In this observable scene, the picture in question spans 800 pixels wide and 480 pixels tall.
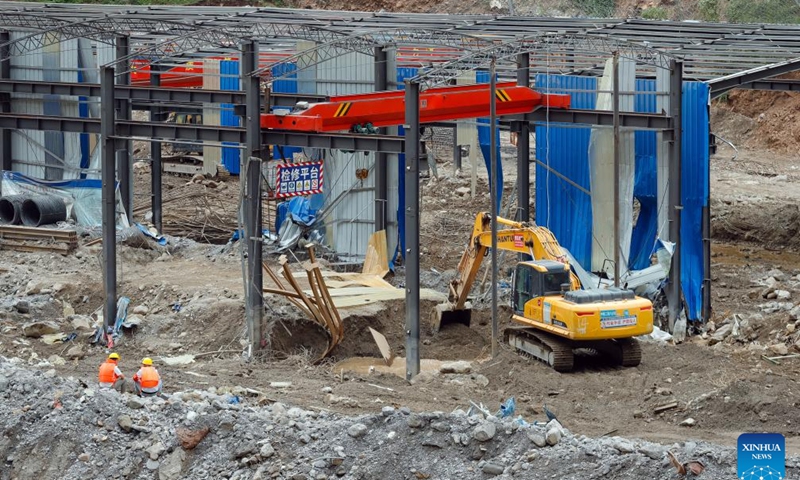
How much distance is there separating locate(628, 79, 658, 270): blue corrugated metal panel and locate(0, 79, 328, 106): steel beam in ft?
20.6

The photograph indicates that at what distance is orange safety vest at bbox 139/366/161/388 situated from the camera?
18.9m

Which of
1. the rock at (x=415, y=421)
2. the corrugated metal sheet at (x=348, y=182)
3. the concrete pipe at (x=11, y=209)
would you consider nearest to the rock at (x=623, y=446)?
the rock at (x=415, y=421)

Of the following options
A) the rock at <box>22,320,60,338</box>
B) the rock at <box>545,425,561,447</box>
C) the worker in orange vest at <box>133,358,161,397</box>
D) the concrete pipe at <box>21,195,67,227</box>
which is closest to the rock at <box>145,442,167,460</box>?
the worker in orange vest at <box>133,358,161,397</box>

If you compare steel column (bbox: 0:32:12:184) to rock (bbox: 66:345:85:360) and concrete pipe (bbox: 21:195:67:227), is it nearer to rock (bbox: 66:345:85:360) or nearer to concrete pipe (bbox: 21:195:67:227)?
concrete pipe (bbox: 21:195:67:227)

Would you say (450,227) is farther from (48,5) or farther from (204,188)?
(48,5)

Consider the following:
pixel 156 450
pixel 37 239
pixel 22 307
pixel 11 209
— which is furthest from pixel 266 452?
pixel 11 209

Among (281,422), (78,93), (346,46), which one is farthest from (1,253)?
(281,422)

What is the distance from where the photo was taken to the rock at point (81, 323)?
25.0m

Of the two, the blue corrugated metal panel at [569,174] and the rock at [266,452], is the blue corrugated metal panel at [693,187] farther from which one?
the rock at [266,452]

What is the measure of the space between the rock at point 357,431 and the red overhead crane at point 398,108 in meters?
7.91

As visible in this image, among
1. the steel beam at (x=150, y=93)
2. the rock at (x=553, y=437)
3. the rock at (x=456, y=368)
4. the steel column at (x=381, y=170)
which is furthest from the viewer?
the steel beam at (x=150, y=93)

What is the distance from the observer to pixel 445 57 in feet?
104

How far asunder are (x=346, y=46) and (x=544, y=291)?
6.39 m

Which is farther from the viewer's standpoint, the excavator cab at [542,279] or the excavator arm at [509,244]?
the excavator arm at [509,244]
